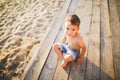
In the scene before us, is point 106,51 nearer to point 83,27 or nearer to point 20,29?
point 83,27

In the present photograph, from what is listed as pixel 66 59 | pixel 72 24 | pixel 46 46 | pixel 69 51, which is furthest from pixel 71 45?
pixel 46 46

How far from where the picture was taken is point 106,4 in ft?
13.9

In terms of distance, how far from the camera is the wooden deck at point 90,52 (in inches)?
92.1

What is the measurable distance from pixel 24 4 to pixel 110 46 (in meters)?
3.31

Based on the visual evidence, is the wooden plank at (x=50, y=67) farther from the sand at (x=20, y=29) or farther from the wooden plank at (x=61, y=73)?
the sand at (x=20, y=29)

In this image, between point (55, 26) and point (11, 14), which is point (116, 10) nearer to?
point (55, 26)

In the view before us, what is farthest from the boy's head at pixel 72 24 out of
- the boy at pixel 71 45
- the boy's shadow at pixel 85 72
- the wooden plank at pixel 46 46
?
the wooden plank at pixel 46 46

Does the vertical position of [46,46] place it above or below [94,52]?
above

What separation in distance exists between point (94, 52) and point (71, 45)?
46 cm

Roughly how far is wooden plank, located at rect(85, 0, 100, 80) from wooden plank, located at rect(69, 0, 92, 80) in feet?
0.25

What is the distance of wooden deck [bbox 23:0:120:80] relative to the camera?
92.1 inches

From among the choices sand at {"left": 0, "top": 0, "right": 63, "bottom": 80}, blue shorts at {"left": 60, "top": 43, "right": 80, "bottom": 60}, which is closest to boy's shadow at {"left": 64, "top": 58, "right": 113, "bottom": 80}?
blue shorts at {"left": 60, "top": 43, "right": 80, "bottom": 60}

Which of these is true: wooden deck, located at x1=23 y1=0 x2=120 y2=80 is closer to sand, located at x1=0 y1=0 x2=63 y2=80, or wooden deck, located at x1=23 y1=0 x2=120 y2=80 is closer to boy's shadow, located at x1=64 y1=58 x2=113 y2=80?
boy's shadow, located at x1=64 y1=58 x2=113 y2=80

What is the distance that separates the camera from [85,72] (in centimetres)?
235
